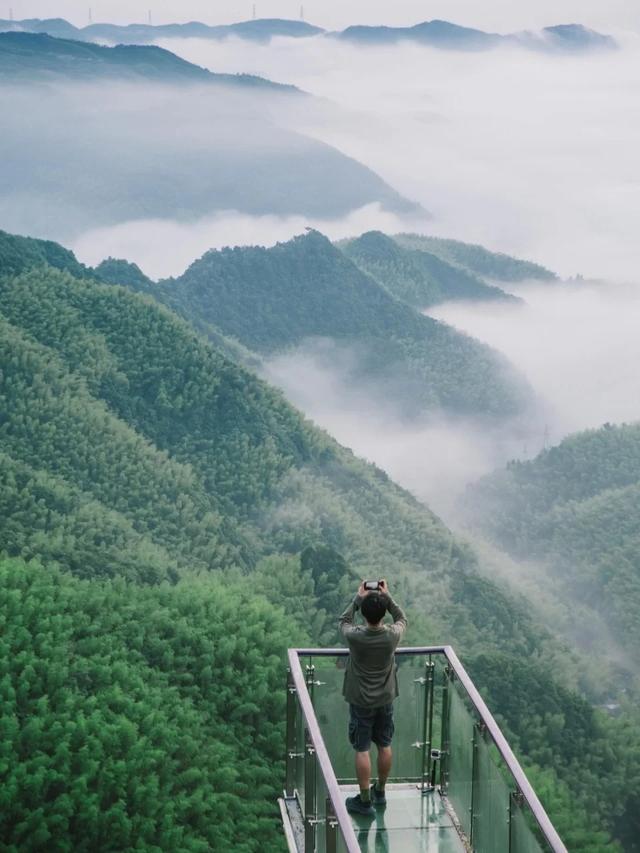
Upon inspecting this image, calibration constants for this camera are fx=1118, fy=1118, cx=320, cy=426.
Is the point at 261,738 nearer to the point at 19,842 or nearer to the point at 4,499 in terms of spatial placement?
the point at 19,842

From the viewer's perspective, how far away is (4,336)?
30.4m

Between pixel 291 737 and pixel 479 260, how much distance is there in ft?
270

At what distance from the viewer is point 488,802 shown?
732cm

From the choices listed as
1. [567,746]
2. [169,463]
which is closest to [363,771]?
[567,746]

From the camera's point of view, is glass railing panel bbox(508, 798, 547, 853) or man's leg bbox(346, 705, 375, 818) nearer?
glass railing panel bbox(508, 798, 547, 853)

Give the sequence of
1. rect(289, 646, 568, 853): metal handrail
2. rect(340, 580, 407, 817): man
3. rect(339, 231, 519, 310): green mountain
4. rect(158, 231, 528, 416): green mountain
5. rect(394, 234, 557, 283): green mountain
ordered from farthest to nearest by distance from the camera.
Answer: rect(394, 234, 557, 283): green mountain
rect(339, 231, 519, 310): green mountain
rect(158, 231, 528, 416): green mountain
rect(340, 580, 407, 817): man
rect(289, 646, 568, 853): metal handrail

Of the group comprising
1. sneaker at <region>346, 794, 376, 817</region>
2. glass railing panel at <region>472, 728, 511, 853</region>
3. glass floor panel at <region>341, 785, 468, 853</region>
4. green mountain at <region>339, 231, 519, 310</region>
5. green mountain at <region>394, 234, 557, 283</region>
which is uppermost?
green mountain at <region>394, 234, 557, 283</region>

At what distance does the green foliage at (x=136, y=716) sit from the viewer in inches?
509

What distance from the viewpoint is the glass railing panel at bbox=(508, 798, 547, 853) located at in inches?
253

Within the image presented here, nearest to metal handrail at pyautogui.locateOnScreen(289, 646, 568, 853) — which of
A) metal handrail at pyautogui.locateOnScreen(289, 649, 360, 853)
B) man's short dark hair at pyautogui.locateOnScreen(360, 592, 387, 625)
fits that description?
metal handrail at pyautogui.locateOnScreen(289, 649, 360, 853)

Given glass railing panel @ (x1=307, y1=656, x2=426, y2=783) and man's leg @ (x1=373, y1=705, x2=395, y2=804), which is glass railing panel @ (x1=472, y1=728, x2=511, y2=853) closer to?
man's leg @ (x1=373, y1=705, x2=395, y2=804)

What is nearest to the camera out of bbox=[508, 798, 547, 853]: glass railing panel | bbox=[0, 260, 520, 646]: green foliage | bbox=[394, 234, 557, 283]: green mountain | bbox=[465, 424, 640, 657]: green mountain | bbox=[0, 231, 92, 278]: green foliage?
bbox=[508, 798, 547, 853]: glass railing panel

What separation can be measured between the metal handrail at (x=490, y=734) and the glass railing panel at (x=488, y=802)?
0.54 feet

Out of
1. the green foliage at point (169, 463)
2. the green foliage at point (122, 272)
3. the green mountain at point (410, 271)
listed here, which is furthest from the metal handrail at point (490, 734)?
the green mountain at point (410, 271)
